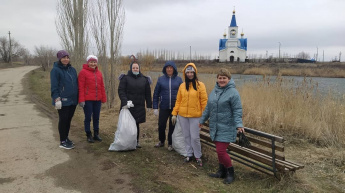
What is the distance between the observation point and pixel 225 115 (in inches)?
129

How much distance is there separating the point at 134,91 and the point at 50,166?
1.87 meters

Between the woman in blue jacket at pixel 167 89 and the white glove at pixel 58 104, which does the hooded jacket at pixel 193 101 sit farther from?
the white glove at pixel 58 104

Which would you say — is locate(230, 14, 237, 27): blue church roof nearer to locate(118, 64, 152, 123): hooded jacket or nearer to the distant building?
the distant building

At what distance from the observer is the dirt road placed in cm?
317

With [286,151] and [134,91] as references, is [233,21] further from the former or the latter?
[134,91]

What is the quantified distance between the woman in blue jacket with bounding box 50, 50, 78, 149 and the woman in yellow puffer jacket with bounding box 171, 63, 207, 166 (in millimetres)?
1978

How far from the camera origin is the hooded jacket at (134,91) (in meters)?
4.44

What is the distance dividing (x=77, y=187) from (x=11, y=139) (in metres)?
2.92

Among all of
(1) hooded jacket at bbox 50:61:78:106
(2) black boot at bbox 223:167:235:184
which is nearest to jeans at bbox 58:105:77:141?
(1) hooded jacket at bbox 50:61:78:106

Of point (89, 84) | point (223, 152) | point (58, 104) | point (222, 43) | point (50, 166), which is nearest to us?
point (223, 152)

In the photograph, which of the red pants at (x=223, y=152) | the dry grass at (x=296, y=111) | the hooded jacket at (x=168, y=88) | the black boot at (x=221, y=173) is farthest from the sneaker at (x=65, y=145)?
the dry grass at (x=296, y=111)

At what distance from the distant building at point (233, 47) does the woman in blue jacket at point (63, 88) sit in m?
68.4

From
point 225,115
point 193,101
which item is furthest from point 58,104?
point 225,115

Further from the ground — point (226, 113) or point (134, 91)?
point (134, 91)
